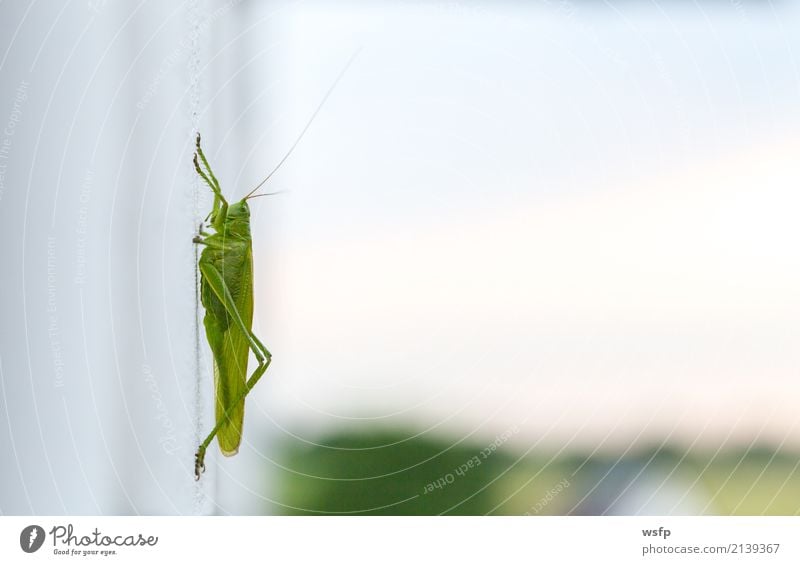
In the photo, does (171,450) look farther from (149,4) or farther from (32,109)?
(149,4)

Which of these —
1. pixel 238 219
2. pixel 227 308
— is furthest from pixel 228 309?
pixel 238 219

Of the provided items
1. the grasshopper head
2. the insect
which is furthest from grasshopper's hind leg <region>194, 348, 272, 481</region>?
the grasshopper head

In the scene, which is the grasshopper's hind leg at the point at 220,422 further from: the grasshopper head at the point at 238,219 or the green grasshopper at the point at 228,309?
the grasshopper head at the point at 238,219

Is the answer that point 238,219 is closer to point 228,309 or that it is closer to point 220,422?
point 228,309

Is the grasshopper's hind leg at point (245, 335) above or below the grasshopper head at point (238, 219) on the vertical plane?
below

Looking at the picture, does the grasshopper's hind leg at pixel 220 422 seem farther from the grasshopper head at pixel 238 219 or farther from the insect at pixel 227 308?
the grasshopper head at pixel 238 219

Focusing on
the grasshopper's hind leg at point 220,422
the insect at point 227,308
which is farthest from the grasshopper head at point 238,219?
the grasshopper's hind leg at point 220,422
